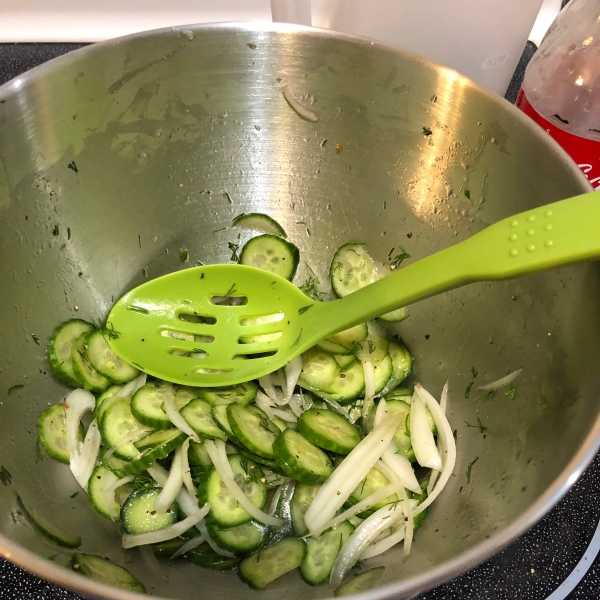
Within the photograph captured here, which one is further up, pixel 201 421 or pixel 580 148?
pixel 580 148

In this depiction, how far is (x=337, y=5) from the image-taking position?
60.7 inches

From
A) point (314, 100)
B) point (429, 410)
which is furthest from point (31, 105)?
point (429, 410)

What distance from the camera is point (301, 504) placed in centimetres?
122

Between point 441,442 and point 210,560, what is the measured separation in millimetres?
570

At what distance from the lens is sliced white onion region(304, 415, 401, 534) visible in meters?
1.16

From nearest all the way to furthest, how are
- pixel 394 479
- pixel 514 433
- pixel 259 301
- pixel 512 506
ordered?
1. pixel 512 506
2. pixel 514 433
3. pixel 394 479
4. pixel 259 301

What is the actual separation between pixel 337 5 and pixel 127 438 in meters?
1.30

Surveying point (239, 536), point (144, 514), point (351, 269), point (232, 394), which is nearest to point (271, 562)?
point (239, 536)

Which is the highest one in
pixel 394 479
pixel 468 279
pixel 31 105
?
pixel 31 105

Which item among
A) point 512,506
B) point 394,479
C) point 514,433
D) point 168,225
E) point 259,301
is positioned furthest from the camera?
point 168,225

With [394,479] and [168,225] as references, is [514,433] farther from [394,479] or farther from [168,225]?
[168,225]

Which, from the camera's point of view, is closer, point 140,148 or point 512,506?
point 512,506

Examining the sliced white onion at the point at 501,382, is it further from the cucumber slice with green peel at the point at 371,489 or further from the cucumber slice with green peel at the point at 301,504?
the cucumber slice with green peel at the point at 301,504

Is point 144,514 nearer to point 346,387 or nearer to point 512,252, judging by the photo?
point 346,387
